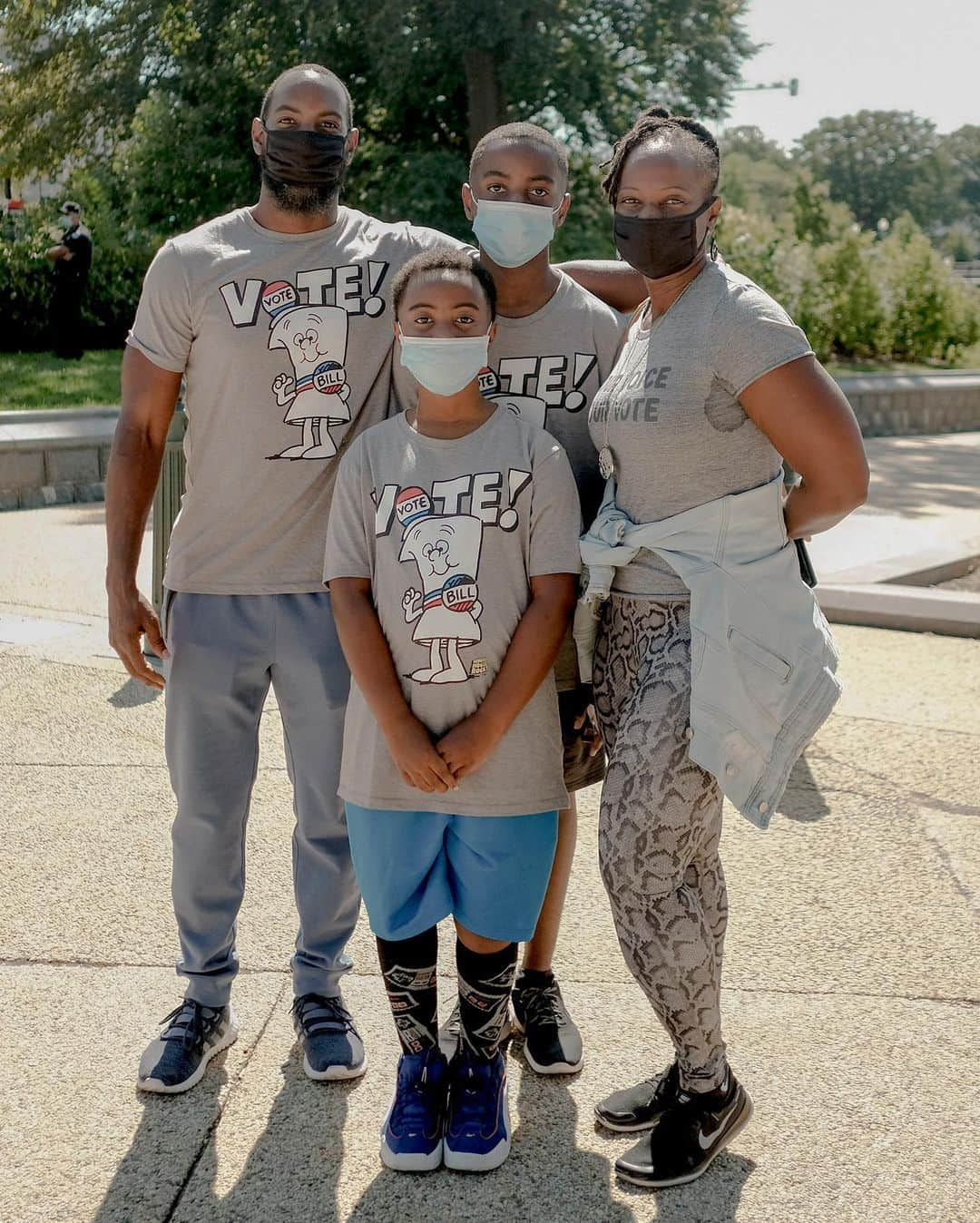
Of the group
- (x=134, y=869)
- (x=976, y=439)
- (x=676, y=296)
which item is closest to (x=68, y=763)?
(x=134, y=869)

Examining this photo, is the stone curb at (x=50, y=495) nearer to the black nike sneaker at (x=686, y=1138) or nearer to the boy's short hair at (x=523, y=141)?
the boy's short hair at (x=523, y=141)

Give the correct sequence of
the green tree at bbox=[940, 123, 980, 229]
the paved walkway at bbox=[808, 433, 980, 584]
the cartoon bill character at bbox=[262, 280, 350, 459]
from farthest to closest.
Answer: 1. the green tree at bbox=[940, 123, 980, 229]
2. the paved walkway at bbox=[808, 433, 980, 584]
3. the cartoon bill character at bbox=[262, 280, 350, 459]

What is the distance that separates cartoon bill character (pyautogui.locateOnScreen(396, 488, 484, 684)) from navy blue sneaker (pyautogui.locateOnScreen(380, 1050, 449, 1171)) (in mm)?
801

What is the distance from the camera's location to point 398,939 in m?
2.67

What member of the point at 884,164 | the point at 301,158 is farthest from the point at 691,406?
the point at 884,164

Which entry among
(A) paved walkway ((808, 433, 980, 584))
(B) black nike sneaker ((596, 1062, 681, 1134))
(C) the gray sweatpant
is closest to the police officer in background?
(A) paved walkway ((808, 433, 980, 584))

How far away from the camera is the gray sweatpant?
293 centimetres

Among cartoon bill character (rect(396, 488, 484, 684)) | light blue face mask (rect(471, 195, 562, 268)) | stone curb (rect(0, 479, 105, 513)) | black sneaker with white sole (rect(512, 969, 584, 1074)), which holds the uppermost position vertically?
light blue face mask (rect(471, 195, 562, 268))

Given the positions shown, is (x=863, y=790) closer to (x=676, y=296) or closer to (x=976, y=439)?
(x=676, y=296)

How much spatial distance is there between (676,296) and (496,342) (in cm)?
43

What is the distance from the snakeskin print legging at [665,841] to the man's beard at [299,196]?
1073 mm

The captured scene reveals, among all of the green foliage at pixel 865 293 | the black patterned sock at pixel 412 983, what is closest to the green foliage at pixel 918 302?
the green foliage at pixel 865 293

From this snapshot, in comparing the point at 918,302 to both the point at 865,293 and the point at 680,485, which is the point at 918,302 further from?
the point at 680,485

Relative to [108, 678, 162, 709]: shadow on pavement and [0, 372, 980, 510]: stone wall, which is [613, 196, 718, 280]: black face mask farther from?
[0, 372, 980, 510]: stone wall
